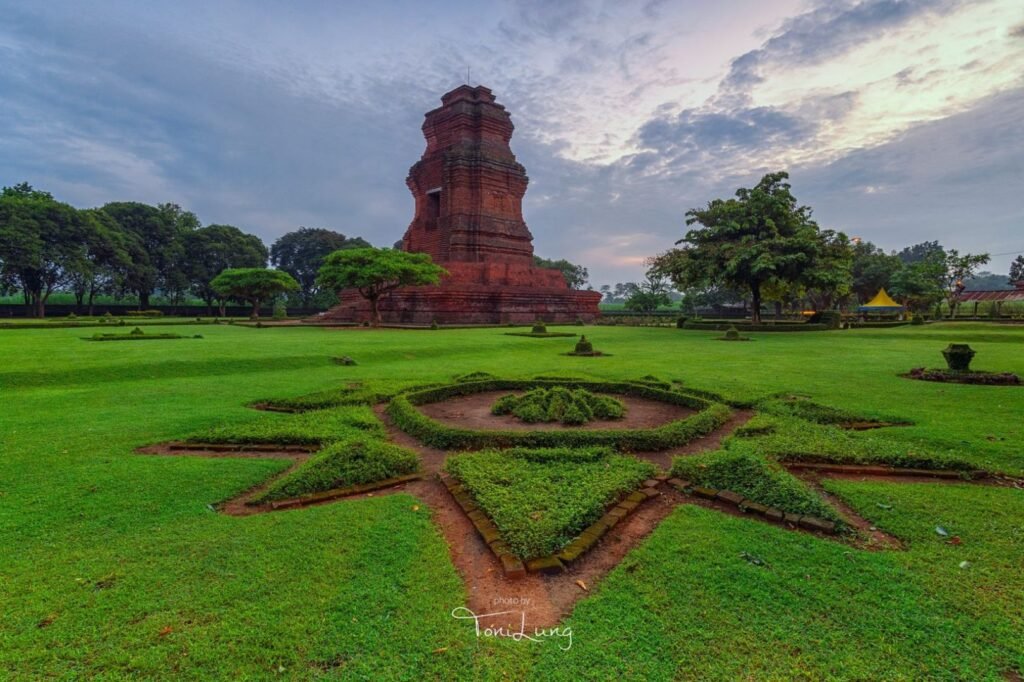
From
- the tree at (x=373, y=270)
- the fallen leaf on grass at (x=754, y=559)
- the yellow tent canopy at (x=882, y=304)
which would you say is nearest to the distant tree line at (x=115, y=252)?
the tree at (x=373, y=270)

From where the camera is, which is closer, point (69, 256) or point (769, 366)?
point (769, 366)

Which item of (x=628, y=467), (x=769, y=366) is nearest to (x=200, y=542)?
(x=628, y=467)

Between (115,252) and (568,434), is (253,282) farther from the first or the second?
(568,434)

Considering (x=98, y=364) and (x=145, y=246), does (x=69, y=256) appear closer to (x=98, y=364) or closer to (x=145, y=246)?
(x=145, y=246)

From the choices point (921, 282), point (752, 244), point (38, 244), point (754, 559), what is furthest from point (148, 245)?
point (921, 282)

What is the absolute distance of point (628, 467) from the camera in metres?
4.23

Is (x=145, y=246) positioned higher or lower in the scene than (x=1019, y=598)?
higher

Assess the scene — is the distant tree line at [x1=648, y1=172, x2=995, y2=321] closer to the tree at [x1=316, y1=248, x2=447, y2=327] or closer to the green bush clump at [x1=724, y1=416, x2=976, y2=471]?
the tree at [x1=316, y1=248, x2=447, y2=327]

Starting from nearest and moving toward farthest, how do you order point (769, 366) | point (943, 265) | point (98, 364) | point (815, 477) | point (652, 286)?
point (815, 477) → point (98, 364) → point (769, 366) → point (943, 265) → point (652, 286)

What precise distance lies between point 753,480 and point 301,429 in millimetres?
4371

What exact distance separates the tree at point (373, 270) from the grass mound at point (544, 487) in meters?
20.2

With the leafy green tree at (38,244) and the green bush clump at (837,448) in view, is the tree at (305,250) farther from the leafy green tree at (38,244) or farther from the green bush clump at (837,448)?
the green bush clump at (837,448)

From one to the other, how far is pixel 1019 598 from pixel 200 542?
14.3 ft

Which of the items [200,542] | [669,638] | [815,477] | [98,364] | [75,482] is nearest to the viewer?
[669,638]
